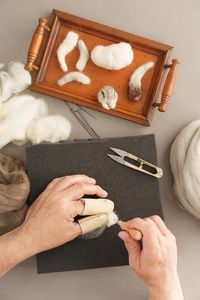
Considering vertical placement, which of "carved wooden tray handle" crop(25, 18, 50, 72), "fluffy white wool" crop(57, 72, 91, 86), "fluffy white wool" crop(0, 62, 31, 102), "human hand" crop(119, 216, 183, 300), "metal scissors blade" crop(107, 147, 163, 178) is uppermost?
"carved wooden tray handle" crop(25, 18, 50, 72)

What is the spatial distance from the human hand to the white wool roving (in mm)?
133

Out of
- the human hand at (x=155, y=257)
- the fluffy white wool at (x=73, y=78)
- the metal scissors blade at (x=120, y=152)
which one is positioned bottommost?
the human hand at (x=155, y=257)

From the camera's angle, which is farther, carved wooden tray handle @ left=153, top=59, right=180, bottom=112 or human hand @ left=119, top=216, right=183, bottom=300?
carved wooden tray handle @ left=153, top=59, right=180, bottom=112

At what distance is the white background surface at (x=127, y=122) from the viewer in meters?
1.07

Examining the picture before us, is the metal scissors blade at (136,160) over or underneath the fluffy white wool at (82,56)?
underneath

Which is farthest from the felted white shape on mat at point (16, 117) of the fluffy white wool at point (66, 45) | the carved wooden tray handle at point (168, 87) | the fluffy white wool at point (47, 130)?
the carved wooden tray handle at point (168, 87)

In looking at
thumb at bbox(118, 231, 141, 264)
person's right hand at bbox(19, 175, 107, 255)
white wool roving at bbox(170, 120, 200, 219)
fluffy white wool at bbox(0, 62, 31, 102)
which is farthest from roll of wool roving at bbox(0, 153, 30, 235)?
white wool roving at bbox(170, 120, 200, 219)

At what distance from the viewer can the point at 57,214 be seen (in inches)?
36.4

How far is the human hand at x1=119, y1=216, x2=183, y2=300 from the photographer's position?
863mm

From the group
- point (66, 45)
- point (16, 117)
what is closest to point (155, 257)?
point (16, 117)

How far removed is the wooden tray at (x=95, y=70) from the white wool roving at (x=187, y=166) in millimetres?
117

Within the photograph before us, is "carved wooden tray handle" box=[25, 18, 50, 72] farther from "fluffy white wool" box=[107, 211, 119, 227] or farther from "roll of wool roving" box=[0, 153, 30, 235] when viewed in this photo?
"fluffy white wool" box=[107, 211, 119, 227]

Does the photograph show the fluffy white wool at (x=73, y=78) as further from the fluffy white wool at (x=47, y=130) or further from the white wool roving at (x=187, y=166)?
the white wool roving at (x=187, y=166)

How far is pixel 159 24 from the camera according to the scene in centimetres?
110
